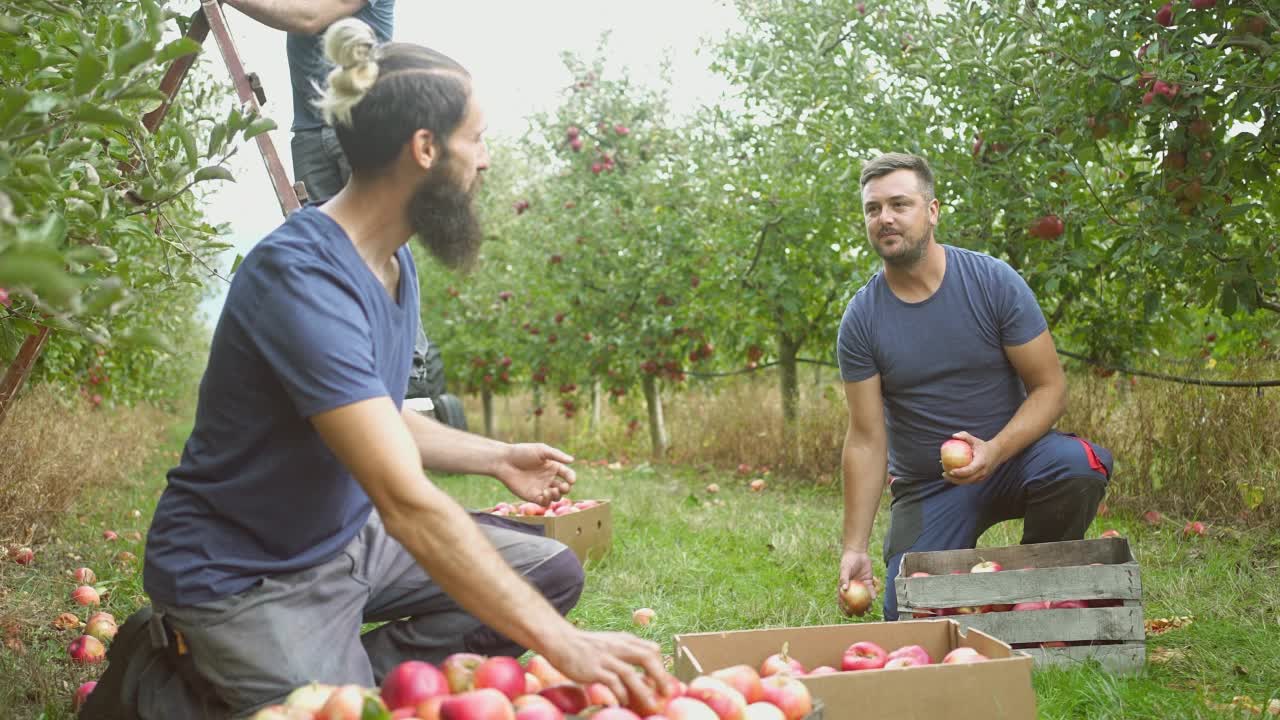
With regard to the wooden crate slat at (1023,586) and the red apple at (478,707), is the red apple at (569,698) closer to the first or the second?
the red apple at (478,707)

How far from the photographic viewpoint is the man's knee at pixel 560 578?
8.64 ft

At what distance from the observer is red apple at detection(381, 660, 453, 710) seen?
174 cm

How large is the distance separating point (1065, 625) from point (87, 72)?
2.65 meters

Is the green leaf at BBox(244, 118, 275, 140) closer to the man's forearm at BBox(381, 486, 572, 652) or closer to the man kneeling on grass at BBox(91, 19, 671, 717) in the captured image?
the man kneeling on grass at BBox(91, 19, 671, 717)

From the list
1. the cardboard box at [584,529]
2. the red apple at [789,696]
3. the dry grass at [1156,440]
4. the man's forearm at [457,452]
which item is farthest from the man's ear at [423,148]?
the dry grass at [1156,440]

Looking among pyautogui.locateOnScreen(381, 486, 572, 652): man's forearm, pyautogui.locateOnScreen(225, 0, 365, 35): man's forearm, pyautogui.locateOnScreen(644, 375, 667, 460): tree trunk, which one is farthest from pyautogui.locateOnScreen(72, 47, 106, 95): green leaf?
pyautogui.locateOnScreen(644, 375, 667, 460): tree trunk

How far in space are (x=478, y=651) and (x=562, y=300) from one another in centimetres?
799

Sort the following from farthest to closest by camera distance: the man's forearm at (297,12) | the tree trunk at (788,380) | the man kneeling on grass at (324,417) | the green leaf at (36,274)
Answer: the tree trunk at (788,380), the man's forearm at (297,12), the man kneeling on grass at (324,417), the green leaf at (36,274)

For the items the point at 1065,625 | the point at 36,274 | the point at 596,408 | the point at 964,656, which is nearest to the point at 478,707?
the point at 36,274

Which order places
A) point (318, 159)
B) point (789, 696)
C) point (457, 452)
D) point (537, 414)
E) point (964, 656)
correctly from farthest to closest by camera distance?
1. point (537, 414)
2. point (318, 159)
3. point (457, 452)
4. point (964, 656)
5. point (789, 696)

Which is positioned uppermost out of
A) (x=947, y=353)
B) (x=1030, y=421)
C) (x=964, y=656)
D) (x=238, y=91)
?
(x=238, y=91)

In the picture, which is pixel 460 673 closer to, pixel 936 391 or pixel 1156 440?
pixel 936 391

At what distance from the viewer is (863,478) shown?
144 inches

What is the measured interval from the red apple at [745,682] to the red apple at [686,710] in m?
0.25
